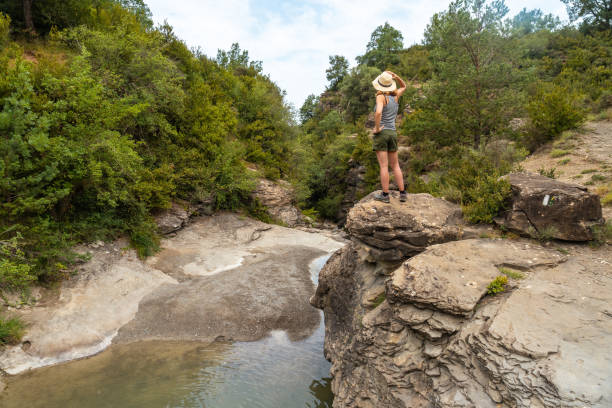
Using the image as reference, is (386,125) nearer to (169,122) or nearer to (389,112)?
(389,112)

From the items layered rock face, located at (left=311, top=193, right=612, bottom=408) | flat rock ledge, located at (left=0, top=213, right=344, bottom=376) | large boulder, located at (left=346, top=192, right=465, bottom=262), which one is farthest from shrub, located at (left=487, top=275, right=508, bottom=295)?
flat rock ledge, located at (left=0, top=213, right=344, bottom=376)

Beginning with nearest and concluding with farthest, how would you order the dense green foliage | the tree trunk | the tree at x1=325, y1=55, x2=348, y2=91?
the dense green foliage → the tree trunk → the tree at x1=325, y1=55, x2=348, y2=91

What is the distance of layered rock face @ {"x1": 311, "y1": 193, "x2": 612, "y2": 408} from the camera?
3.73 m

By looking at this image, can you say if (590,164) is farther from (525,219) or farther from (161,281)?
(161,281)

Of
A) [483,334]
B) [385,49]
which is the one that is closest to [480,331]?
[483,334]

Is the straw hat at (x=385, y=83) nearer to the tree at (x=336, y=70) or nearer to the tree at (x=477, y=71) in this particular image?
the tree at (x=477, y=71)

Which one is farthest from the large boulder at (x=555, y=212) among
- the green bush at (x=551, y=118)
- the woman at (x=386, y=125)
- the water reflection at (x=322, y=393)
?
the green bush at (x=551, y=118)

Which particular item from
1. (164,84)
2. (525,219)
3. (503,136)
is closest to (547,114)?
(503,136)

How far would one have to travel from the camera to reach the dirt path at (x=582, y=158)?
33.2ft

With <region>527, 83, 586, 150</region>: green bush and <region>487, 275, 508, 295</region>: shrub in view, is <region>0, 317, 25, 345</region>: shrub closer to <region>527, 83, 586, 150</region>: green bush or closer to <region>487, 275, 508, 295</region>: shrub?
<region>487, 275, 508, 295</region>: shrub

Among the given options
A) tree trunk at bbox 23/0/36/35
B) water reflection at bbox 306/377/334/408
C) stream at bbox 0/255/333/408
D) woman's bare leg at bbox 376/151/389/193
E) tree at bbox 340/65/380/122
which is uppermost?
tree at bbox 340/65/380/122

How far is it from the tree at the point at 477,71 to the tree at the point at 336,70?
49.9 m

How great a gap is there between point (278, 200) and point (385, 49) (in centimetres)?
4457

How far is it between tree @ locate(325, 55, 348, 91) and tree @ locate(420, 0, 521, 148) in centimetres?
4992
